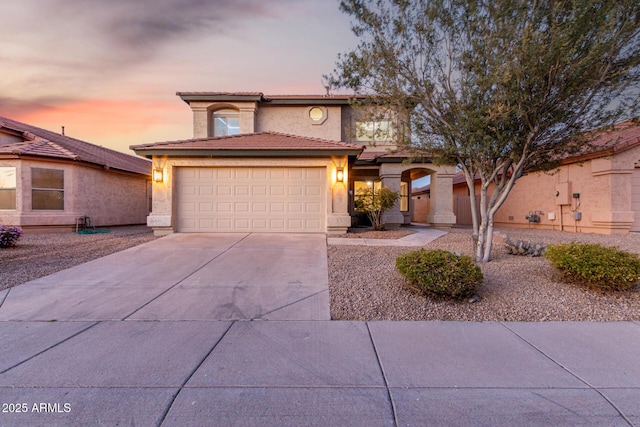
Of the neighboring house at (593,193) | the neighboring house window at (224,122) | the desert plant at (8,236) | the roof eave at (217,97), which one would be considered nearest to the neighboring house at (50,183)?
the desert plant at (8,236)

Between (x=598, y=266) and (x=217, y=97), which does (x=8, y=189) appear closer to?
(x=217, y=97)

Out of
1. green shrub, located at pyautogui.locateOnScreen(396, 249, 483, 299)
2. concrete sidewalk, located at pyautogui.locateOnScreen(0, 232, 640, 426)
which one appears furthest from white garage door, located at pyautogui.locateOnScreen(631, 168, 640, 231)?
A: green shrub, located at pyautogui.locateOnScreen(396, 249, 483, 299)

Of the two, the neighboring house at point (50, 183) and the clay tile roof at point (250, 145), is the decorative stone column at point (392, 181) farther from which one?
the neighboring house at point (50, 183)

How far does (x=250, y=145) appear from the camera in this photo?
36.4ft

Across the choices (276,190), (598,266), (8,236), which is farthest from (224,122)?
(598,266)

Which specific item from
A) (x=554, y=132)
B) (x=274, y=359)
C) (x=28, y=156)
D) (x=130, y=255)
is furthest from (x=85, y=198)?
(x=554, y=132)

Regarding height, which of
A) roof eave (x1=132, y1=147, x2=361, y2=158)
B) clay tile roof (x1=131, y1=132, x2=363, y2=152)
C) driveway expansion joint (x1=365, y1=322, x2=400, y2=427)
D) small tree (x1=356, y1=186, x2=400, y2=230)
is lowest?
driveway expansion joint (x1=365, y1=322, x2=400, y2=427)

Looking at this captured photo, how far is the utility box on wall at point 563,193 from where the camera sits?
13.2 metres

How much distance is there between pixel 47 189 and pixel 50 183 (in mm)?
268

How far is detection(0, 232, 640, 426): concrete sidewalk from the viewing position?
2.40 meters

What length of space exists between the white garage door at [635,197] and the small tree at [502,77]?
27.7ft

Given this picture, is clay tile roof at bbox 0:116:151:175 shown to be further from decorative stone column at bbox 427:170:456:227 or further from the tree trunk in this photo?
decorative stone column at bbox 427:170:456:227

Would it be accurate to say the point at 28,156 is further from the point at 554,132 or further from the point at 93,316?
the point at 554,132

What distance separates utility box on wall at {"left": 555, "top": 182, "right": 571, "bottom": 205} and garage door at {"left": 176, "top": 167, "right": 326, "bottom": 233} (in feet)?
35.6
